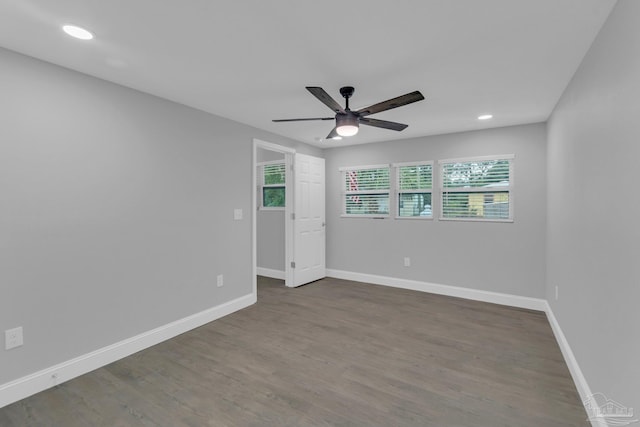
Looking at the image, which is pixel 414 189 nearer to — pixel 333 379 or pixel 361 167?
pixel 361 167

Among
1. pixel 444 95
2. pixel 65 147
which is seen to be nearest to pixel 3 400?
pixel 65 147

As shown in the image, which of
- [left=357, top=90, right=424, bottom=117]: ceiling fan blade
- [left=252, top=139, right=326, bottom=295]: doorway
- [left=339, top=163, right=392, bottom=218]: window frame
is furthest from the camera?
[left=339, top=163, right=392, bottom=218]: window frame

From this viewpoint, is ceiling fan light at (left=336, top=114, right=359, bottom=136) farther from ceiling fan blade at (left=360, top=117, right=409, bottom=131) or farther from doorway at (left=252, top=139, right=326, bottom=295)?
doorway at (left=252, top=139, right=326, bottom=295)

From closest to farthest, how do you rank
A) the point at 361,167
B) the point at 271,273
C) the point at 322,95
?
the point at 322,95 < the point at 361,167 < the point at 271,273

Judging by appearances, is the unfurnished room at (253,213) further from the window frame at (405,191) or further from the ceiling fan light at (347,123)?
the window frame at (405,191)

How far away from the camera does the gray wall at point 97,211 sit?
2188 mm

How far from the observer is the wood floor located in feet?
6.48

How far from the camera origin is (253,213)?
418 centimetres

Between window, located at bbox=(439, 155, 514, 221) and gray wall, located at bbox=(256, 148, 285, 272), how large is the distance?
9.15 ft

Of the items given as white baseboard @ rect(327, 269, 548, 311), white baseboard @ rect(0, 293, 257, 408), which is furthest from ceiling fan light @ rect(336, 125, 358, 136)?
white baseboard @ rect(327, 269, 548, 311)

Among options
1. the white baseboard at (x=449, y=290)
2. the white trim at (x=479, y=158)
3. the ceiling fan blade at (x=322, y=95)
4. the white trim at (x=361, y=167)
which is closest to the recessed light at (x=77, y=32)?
the ceiling fan blade at (x=322, y=95)

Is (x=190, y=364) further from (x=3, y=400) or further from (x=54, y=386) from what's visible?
(x=3, y=400)

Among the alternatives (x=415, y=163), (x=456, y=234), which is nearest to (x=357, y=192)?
(x=415, y=163)

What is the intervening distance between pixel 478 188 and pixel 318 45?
330cm
